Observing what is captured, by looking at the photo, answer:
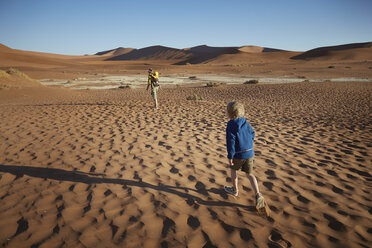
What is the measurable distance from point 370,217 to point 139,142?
465 cm

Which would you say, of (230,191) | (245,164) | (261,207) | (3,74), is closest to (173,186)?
(230,191)

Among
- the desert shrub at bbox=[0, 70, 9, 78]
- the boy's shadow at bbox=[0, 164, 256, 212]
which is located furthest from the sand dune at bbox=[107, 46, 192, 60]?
the boy's shadow at bbox=[0, 164, 256, 212]

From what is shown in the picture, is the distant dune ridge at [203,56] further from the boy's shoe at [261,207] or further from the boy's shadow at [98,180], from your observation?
the boy's shoe at [261,207]

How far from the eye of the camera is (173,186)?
355cm

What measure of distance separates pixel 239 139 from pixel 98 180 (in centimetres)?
255

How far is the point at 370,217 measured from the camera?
→ 2809 mm

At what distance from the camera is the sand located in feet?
8.29

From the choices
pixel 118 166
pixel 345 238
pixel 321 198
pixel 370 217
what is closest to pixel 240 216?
pixel 345 238

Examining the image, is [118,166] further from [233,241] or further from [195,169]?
[233,241]

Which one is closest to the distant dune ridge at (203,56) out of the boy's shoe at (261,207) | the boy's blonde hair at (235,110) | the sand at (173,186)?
the sand at (173,186)

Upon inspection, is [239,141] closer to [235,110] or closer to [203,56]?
[235,110]

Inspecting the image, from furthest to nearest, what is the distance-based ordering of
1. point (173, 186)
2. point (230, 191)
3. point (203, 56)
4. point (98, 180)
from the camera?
point (203, 56) → point (98, 180) → point (173, 186) → point (230, 191)

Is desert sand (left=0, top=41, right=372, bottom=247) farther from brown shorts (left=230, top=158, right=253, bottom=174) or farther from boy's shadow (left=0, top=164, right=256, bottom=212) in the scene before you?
brown shorts (left=230, top=158, right=253, bottom=174)

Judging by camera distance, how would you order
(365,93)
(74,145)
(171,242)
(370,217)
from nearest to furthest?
1. (171,242)
2. (370,217)
3. (74,145)
4. (365,93)
